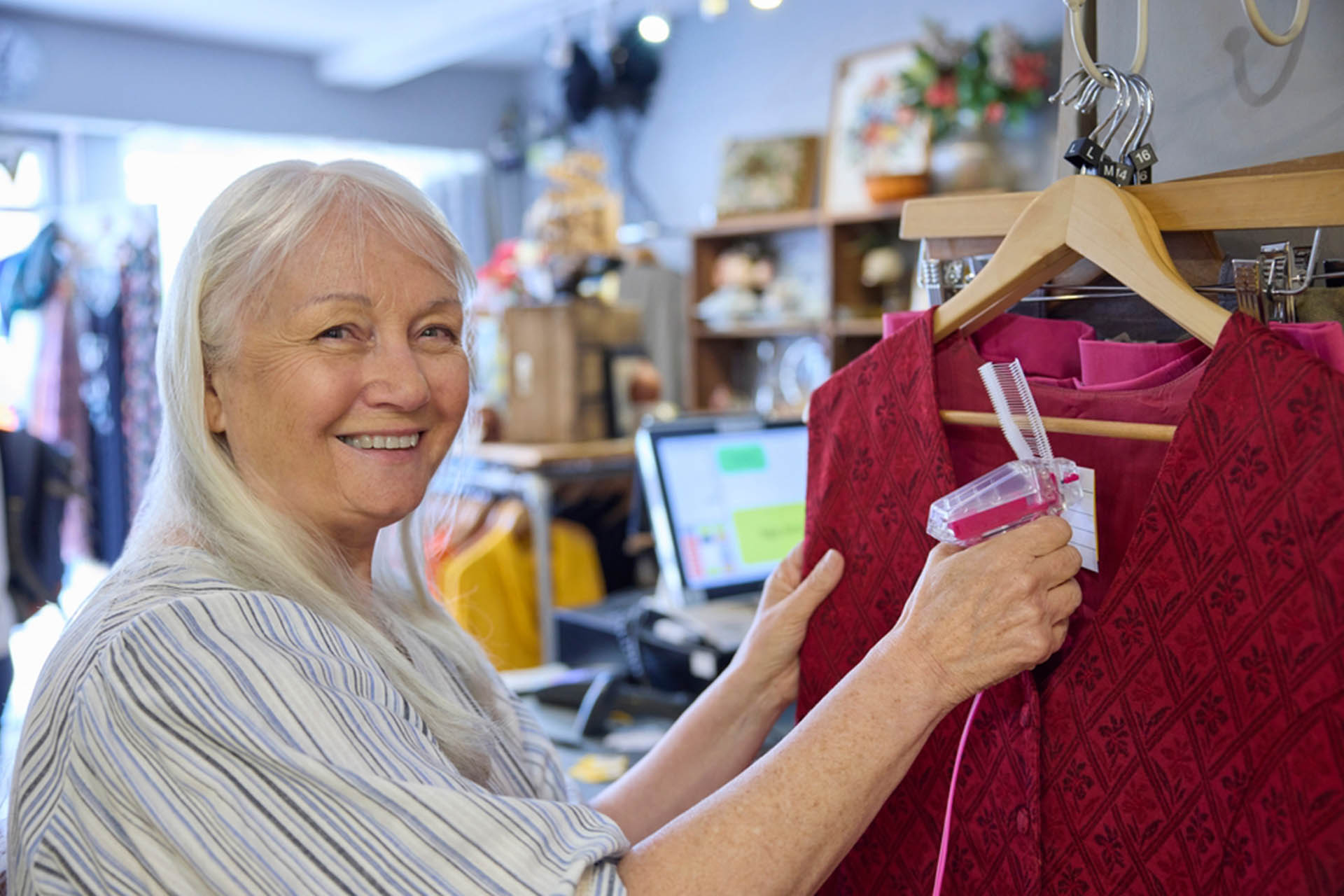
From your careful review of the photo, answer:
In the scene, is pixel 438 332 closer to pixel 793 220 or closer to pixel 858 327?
pixel 858 327

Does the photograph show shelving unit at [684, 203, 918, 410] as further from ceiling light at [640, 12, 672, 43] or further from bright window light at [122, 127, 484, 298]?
bright window light at [122, 127, 484, 298]

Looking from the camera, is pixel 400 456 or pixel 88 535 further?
pixel 88 535

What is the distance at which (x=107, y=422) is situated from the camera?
4250 millimetres

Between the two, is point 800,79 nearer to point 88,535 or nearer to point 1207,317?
point 88,535

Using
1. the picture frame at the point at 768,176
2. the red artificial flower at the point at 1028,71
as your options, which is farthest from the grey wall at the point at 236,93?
the red artificial flower at the point at 1028,71

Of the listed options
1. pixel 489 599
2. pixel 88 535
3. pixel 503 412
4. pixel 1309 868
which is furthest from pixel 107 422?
pixel 1309 868

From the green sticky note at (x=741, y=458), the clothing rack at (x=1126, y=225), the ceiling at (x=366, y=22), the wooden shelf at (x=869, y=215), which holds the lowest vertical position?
the green sticky note at (x=741, y=458)

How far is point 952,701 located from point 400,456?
563 millimetres

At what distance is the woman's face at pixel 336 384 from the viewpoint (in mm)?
957

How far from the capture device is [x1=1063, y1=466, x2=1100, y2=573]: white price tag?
2.76ft

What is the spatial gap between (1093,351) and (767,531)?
1.21 m

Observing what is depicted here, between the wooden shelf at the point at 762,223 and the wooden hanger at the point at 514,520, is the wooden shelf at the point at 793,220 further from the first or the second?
the wooden hanger at the point at 514,520

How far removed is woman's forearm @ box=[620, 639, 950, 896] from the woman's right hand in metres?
0.02

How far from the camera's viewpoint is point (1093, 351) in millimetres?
887
